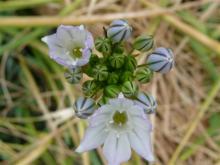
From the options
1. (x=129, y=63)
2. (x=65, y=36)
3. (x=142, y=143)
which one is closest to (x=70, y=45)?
(x=65, y=36)

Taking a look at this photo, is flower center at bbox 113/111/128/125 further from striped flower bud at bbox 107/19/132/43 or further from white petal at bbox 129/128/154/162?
striped flower bud at bbox 107/19/132/43

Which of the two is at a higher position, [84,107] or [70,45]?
[70,45]

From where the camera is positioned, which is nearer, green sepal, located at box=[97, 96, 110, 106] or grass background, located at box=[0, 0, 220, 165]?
green sepal, located at box=[97, 96, 110, 106]

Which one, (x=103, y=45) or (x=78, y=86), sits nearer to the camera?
(x=103, y=45)

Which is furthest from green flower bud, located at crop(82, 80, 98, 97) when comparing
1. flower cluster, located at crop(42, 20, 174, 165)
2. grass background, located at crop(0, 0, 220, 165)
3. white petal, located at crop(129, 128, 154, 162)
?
grass background, located at crop(0, 0, 220, 165)

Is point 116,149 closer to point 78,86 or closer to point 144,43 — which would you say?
point 144,43

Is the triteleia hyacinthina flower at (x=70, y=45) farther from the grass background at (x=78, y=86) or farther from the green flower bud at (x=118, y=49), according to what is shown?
the grass background at (x=78, y=86)

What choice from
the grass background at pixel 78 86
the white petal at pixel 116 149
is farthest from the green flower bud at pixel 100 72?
the grass background at pixel 78 86

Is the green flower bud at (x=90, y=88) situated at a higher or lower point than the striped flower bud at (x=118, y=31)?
lower
